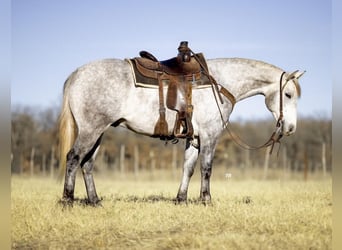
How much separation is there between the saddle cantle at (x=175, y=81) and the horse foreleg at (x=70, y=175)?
1632 mm

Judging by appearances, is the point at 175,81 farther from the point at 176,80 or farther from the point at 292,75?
the point at 292,75

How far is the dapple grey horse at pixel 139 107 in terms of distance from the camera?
781cm

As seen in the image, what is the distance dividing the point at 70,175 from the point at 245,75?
428cm

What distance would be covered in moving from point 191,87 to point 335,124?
3.91 meters

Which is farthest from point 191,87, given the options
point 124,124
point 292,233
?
point 292,233

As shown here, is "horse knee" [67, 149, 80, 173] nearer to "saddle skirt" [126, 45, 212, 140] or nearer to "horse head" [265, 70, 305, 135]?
"saddle skirt" [126, 45, 212, 140]

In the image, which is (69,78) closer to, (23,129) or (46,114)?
(23,129)

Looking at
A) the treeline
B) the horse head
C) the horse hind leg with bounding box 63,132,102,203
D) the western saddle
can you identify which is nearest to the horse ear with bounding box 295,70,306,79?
the horse head

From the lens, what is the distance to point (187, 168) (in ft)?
28.2

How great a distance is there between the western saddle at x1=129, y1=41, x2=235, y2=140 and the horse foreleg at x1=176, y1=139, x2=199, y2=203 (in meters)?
0.67

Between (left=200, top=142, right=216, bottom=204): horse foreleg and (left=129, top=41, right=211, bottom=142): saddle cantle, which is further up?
(left=129, top=41, right=211, bottom=142): saddle cantle

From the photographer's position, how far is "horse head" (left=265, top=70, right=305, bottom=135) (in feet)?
28.5

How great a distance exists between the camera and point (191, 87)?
8211 millimetres

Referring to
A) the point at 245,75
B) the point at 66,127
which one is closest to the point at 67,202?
the point at 66,127
